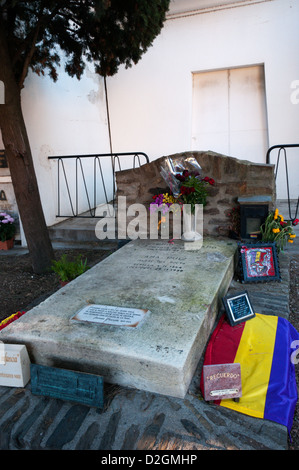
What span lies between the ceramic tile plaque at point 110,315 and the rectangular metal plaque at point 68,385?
38cm

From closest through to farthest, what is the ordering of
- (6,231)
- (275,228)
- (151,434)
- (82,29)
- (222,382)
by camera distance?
(151,434) → (222,382) → (275,228) → (82,29) → (6,231)

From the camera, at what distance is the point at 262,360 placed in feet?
6.00

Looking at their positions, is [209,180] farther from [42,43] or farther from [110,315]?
[42,43]

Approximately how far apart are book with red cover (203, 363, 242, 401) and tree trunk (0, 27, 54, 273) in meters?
2.89

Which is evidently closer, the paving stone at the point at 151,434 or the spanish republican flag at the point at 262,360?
the paving stone at the point at 151,434

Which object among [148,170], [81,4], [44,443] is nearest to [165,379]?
[44,443]

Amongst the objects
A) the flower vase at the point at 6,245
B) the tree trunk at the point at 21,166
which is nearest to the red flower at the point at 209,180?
the tree trunk at the point at 21,166

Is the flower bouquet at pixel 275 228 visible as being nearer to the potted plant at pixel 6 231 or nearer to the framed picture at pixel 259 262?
the framed picture at pixel 259 262

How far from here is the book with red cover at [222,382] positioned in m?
1.50

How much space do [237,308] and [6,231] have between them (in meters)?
3.92

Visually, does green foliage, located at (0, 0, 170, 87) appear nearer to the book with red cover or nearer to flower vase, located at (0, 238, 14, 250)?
flower vase, located at (0, 238, 14, 250)

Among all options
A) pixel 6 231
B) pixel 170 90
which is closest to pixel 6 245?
pixel 6 231

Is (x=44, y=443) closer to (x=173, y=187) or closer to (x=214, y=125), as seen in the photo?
(x=173, y=187)
